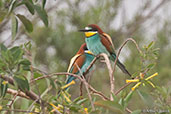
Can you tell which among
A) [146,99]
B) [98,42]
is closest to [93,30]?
[98,42]

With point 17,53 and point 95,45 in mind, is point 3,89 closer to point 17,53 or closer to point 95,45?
point 17,53

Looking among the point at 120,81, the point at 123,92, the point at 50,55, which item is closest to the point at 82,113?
the point at 123,92

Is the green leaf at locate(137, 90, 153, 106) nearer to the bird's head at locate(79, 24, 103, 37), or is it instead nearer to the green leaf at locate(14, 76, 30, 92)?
the green leaf at locate(14, 76, 30, 92)

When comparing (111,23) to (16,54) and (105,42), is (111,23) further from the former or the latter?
(16,54)

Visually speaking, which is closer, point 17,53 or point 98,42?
point 17,53

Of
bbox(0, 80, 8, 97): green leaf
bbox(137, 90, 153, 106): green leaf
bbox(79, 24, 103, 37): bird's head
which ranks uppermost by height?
bbox(0, 80, 8, 97): green leaf

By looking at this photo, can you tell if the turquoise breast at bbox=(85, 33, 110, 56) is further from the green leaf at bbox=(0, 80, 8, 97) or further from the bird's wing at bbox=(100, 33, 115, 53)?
the green leaf at bbox=(0, 80, 8, 97)

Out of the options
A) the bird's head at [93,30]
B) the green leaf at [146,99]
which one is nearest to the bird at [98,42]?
the bird's head at [93,30]

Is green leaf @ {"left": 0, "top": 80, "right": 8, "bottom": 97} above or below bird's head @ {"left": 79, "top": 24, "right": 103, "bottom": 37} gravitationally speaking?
above

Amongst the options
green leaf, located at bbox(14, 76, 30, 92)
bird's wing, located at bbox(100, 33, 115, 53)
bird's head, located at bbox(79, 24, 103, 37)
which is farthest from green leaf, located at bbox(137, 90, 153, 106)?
bird's head, located at bbox(79, 24, 103, 37)

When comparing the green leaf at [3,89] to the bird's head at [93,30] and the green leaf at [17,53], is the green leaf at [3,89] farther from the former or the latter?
the bird's head at [93,30]

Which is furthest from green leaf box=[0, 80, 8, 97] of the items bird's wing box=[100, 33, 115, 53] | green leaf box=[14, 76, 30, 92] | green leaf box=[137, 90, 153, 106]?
bird's wing box=[100, 33, 115, 53]

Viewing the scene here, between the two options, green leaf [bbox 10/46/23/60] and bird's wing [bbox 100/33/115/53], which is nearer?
green leaf [bbox 10/46/23/60]

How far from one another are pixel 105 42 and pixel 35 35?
195cm
